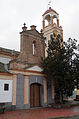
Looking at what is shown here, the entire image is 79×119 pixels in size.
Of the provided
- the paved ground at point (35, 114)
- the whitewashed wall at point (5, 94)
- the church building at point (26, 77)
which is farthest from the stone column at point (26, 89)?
the paved ground at point (35, 114)

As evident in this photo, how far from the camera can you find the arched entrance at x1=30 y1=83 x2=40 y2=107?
17.5 meters

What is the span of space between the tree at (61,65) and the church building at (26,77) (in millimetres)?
1433

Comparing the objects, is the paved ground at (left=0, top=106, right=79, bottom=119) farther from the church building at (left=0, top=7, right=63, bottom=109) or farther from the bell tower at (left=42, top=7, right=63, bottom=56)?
the bell tower at (left=42, top=7, right=63, bottom=56)

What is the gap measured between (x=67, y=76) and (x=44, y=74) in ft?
10.5

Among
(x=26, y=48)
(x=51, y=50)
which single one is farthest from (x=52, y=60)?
(x=26, y=48)

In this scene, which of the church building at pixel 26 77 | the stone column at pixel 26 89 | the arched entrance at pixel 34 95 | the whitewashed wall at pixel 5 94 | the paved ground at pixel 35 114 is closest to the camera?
the paved ground at pixel 35 114

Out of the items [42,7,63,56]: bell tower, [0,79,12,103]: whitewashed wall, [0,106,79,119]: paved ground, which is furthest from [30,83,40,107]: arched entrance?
[42,7,63,56]: bell tower

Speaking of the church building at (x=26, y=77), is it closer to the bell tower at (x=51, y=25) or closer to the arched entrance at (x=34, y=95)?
the arched entrance at (x=34, y=95)

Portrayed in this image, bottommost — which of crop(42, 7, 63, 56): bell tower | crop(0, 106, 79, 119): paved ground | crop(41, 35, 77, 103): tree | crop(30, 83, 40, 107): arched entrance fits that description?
crop(0, 106, 79, 119): paved ground

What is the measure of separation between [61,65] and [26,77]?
4407mm

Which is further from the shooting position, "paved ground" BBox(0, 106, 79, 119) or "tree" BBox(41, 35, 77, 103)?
"tree" BBox(41, 35, 77, 103)

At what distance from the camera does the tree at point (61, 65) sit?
1742 cm

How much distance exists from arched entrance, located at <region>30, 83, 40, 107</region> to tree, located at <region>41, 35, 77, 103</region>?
223 centimetres

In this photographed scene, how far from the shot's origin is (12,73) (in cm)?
1589
